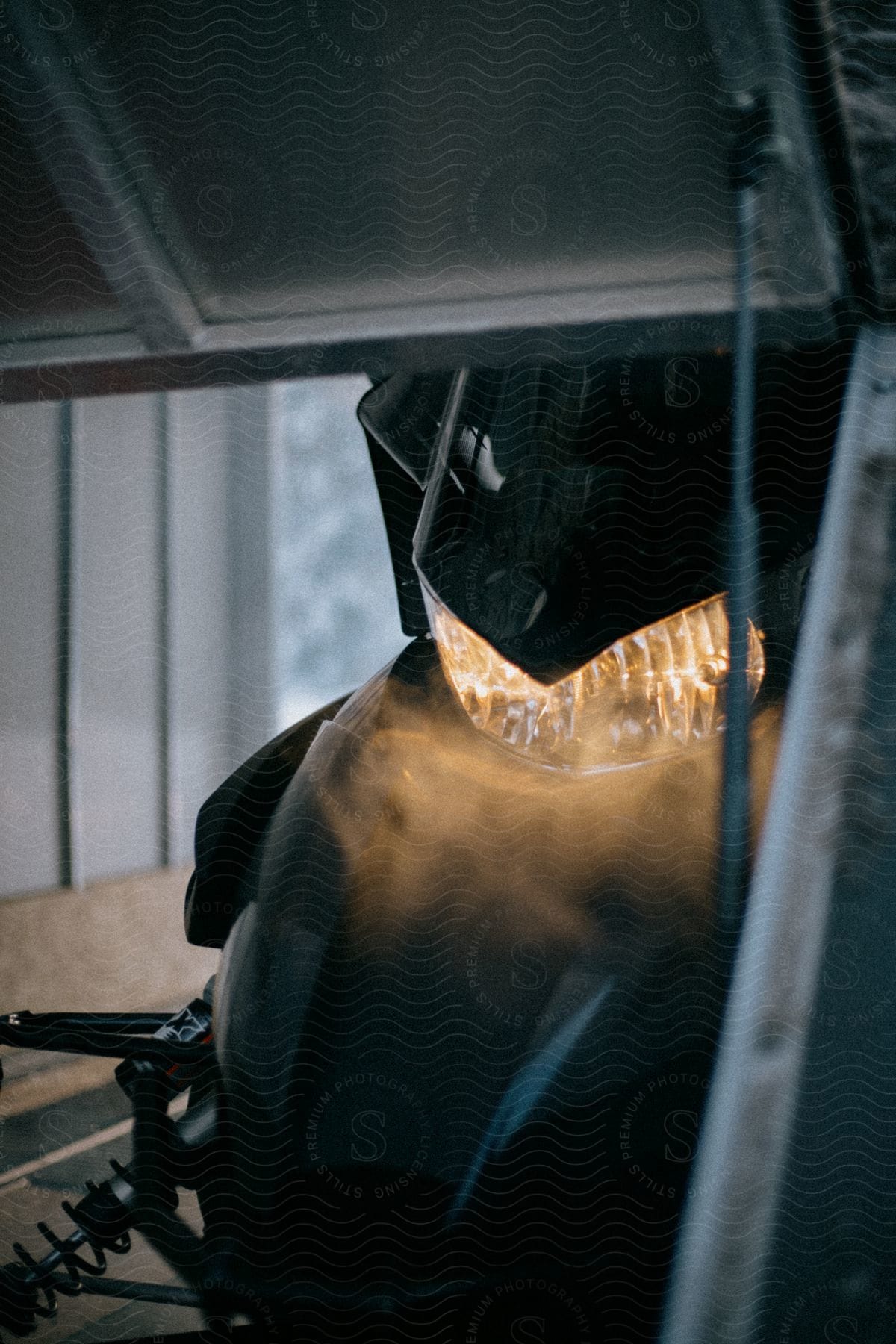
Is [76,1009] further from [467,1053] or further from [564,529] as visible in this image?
[564,529]

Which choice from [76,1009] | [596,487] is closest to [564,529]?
[596,487]

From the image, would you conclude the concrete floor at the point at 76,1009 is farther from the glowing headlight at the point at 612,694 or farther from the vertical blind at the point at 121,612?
the glowing headlight at the point at 612,694

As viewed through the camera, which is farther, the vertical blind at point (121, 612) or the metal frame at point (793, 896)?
the vertical blind at point (121, 612)

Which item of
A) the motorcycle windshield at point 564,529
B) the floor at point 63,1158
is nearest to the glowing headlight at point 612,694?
the motorcycle windshield at point 564,529

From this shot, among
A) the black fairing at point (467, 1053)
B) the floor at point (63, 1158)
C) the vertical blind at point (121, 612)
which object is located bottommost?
the floor at point (63, 1158)

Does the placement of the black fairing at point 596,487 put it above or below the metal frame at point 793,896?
above

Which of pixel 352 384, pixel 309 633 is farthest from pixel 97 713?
pixel 352 384

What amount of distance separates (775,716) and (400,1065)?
26cm

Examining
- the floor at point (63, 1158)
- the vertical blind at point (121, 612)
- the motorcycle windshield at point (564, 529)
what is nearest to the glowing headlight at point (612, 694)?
the motorcycle windshield at point (564, 529)

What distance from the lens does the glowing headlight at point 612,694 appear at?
38cm

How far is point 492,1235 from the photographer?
0.39 metres

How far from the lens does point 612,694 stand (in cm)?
38

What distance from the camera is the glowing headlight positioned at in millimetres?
376

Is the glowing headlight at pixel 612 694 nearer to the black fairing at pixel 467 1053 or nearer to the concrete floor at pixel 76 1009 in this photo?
the black fairing at pixel 467 1053
